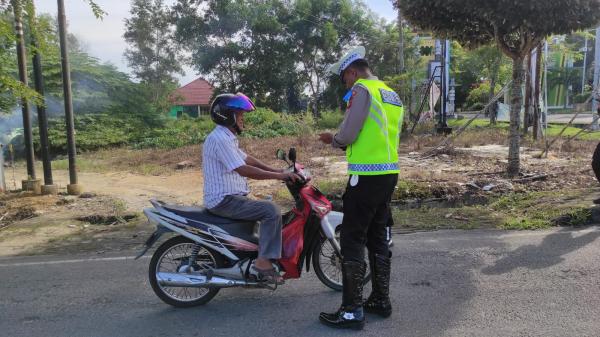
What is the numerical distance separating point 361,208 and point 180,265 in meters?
1.67

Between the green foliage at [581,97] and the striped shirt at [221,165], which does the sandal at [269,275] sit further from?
the green foliage at [581,97]

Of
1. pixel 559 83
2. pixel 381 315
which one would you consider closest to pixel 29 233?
pixel 381 315

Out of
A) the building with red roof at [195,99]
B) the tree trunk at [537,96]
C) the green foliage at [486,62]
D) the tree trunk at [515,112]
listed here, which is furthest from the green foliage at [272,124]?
the building with red roof at [195,99]

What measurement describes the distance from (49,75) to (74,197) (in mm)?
13855

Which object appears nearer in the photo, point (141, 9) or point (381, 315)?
point (381, 315)

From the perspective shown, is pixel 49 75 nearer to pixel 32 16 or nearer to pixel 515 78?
pixel 32 16

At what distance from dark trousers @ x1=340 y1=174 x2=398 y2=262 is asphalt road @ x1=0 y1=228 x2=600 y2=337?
63cm

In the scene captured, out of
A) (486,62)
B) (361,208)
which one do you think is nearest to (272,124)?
(486,62)

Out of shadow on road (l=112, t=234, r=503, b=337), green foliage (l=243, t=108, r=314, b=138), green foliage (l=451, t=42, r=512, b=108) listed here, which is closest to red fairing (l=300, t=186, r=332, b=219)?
shadow on road (l=112, t=234, r=503, b=337)

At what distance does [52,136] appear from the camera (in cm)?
1977

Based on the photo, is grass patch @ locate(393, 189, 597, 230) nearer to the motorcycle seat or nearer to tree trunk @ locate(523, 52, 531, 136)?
the motorcycle seat

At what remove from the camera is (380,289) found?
390 centimetres

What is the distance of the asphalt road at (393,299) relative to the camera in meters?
3.71

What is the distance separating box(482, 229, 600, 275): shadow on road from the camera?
4922 millimetres
